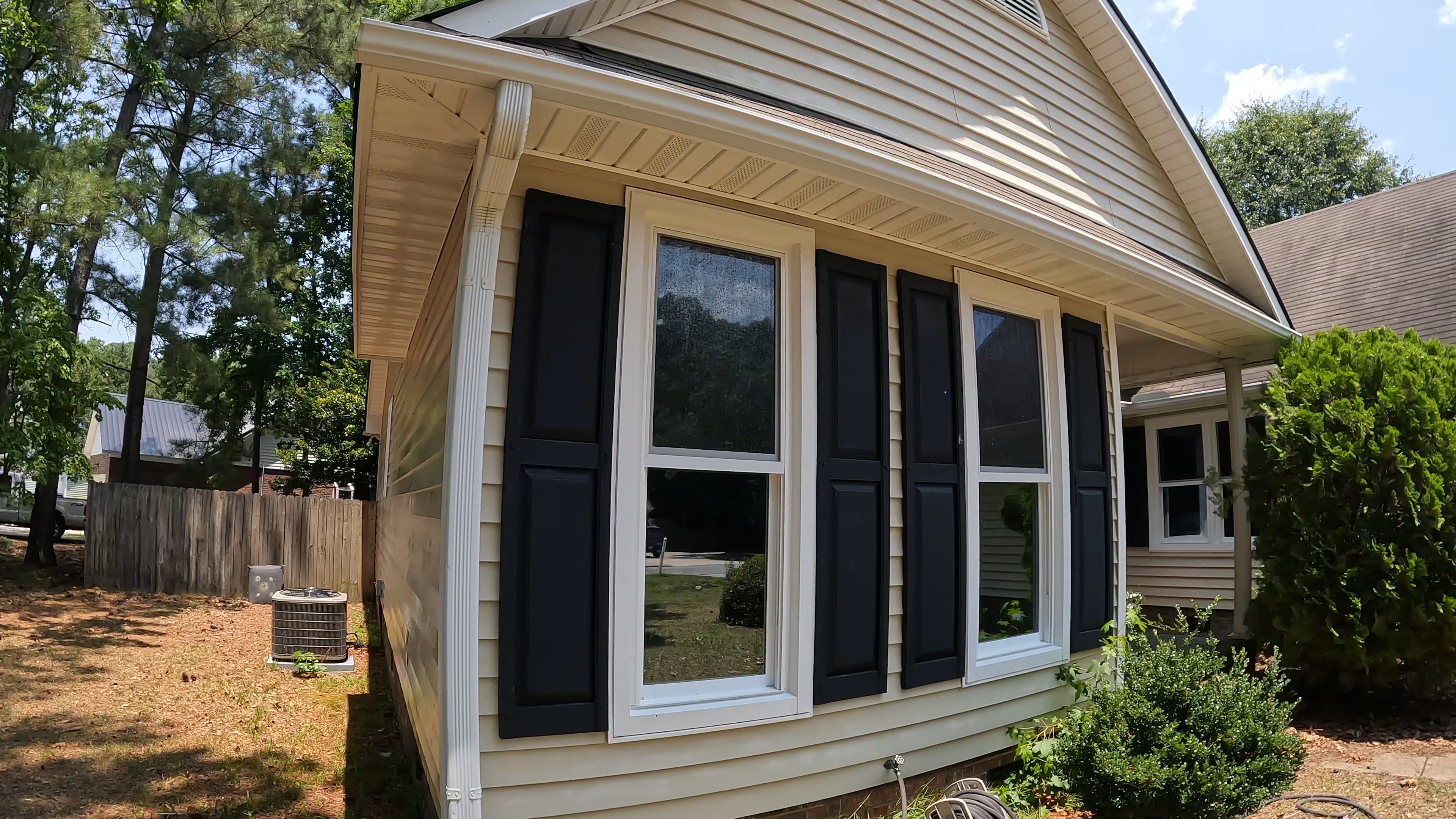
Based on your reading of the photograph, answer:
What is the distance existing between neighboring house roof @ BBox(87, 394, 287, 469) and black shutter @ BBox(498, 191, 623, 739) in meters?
24.0

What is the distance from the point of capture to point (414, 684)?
4363mm

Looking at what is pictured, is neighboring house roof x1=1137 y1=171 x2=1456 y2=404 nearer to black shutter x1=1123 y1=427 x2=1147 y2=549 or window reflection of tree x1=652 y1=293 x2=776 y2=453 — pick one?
black shutter x1=1123 y1=427 x2=1147 y2=549

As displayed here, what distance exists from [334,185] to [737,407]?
2322 centimetres

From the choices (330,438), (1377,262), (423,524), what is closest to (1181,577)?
(1377,262)

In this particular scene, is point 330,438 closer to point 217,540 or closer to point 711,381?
point 217,540

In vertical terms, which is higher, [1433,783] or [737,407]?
Answer: [737,407]

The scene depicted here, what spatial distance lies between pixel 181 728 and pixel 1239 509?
7.74 metres

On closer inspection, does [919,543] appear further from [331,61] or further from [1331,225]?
[331,61]

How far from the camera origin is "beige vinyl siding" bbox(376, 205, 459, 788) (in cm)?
351

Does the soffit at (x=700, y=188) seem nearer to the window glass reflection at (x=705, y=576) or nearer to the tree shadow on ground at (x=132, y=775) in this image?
the window glass reflection at (x=705, y=576)

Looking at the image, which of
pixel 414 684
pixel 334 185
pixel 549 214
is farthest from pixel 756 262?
pixel 334 185

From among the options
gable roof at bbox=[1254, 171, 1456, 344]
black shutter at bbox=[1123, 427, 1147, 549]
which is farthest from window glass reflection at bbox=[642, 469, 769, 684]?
black shutter at bbox=[1123, 427, 1147, 549]

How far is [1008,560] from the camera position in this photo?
16.2 feet

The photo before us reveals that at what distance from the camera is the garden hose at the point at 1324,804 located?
146 inches
